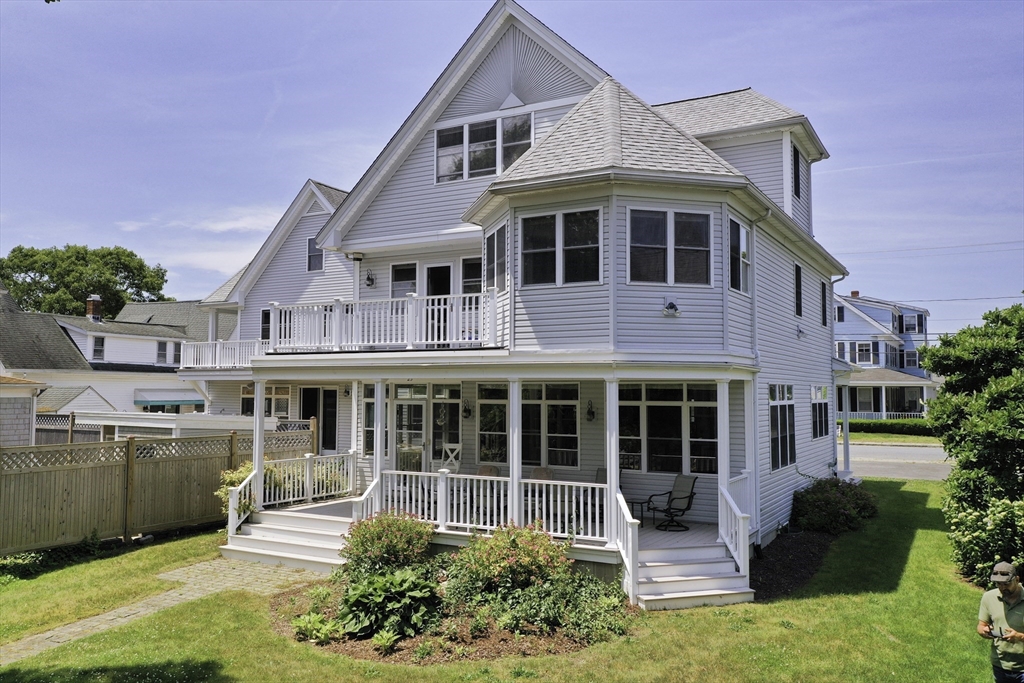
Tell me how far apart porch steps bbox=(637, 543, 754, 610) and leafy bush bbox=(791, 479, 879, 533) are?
5.53 meters

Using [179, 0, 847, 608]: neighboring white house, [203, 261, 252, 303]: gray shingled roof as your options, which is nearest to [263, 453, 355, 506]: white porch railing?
[179, 0, 847, 608]: neighboring white house

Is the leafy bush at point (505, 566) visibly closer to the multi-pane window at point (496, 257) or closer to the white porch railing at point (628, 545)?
the white porch railing at point (628, 545)

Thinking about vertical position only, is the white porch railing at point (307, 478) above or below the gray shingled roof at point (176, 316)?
below

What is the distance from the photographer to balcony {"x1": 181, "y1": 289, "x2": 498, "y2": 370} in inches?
489

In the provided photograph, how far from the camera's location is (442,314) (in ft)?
41.9

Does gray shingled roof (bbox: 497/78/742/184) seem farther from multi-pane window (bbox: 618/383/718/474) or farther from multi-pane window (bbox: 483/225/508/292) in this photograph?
multi-pane window (bbox: 618/383/718/474)

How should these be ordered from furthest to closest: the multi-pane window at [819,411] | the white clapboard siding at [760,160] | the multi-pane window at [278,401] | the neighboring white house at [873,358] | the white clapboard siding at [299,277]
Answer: the neighboring white house at [873,358] → the multi-pane window at [278,401] → the white clapboard siding at [299,277] → the multi-pane window at [819,411] → the white clapboard siding at [760,160]

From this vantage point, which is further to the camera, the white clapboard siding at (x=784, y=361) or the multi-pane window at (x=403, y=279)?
the multi-pane window at (x=403, y=279)

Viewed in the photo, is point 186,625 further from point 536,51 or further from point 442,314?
point 536,51

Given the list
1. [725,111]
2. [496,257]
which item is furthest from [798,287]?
[496,257]

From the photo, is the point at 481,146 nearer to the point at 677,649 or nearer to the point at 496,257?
the point at 496,257

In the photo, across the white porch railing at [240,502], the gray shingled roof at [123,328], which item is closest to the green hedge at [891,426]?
the white porch railing at [240,502]

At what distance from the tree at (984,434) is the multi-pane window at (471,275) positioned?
9.65m

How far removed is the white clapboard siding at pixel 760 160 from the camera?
1559 cm
